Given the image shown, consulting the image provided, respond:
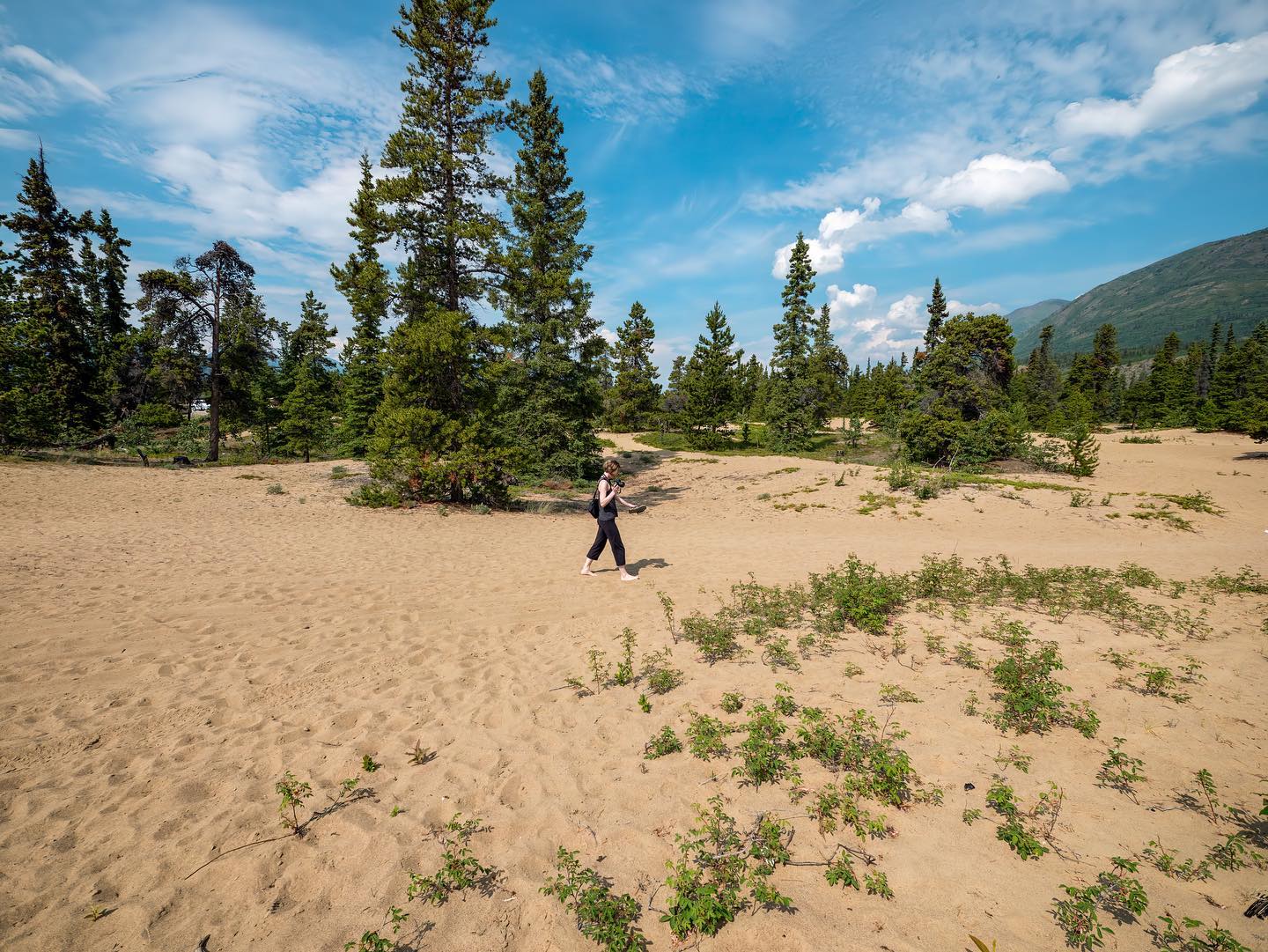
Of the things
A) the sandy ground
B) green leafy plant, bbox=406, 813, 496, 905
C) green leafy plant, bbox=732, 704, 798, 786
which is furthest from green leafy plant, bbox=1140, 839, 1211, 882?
green leafy plant, bbox=406, 813, 496, 905

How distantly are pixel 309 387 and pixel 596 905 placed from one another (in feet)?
116

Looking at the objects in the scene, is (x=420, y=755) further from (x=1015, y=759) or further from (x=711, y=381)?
(x=711, y=381)

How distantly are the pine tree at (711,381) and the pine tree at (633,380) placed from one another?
6.03 m

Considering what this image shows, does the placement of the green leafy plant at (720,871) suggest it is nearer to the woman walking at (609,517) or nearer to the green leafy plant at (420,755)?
the green leafy plant at (420,755)

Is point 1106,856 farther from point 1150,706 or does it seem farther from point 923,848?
point 1150,706

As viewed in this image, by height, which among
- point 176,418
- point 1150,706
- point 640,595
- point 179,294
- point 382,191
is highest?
point 382,191

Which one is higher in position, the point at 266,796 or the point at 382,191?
A: the point at 382,191

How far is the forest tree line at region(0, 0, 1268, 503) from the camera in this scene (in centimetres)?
→ 1573

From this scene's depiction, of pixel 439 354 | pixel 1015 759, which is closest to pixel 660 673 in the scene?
pixel 1015 759

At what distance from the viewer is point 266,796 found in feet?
12.5

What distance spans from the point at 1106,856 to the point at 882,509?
15759 mm

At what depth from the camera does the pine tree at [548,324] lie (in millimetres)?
20406

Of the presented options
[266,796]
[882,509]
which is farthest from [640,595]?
[882,509]

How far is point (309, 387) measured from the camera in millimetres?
30703
